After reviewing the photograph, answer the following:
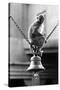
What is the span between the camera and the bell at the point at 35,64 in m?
2.10

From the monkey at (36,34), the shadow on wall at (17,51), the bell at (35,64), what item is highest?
the monkey at (36,34)

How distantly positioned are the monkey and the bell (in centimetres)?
8

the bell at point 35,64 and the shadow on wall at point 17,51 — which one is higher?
the shadow on wall at point 17,51

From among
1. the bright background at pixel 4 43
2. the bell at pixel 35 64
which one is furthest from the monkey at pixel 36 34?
the bright background at pixel 4 43

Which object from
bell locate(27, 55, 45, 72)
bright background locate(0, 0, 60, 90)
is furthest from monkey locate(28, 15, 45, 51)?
bright background locate(0, 0, 60, 90)

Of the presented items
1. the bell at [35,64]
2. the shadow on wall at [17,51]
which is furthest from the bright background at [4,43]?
the bell at [35,64]

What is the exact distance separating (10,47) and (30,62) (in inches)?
8.2

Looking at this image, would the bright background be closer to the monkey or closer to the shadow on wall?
the shadow on wall

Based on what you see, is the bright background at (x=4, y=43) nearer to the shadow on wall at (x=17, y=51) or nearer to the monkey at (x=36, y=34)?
the shadow on wall at (x=17, y=51)

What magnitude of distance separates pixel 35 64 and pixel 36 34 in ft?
0.80

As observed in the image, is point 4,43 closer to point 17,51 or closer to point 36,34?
point 17,51

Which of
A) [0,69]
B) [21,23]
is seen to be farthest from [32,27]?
[0,69]

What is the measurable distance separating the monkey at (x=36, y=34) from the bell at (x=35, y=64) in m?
0.08

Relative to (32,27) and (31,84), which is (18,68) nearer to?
(31,84)
